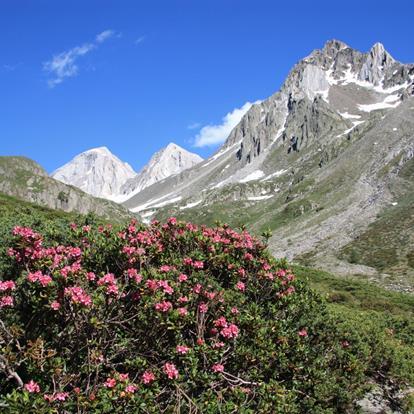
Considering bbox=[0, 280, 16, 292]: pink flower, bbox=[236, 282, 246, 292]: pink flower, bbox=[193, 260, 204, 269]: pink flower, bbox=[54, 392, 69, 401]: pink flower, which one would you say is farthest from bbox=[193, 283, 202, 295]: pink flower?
bbox=[0, 280, 16, 292]: pink flower

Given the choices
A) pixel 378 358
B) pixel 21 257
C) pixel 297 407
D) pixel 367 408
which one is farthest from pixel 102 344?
pixel 378 358

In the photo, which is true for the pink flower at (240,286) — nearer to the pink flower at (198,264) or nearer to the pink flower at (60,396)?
the pink flower at (198,264)

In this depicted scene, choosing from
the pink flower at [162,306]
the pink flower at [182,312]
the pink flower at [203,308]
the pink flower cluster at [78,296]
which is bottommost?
the pink flower at [203,308]

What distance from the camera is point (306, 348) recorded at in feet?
34.4

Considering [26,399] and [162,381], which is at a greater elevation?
[26,399]

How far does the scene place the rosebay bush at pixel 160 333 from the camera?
25.2 feet

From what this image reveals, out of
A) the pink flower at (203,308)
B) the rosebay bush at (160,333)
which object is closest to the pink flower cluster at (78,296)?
the rosebay bush at (160,333)

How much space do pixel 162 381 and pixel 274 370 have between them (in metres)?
2.73

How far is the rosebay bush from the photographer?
25.2 ft

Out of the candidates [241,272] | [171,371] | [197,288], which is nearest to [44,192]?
[241,272]

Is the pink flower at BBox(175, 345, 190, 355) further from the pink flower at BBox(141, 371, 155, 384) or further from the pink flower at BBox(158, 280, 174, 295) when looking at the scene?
the pink flower at BBox(158, 280, 174, 295)

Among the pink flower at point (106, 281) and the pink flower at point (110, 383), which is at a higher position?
the pink flower at point (106, 281)

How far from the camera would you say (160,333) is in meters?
8.82

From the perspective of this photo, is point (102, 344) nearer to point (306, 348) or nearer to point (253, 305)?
point (253, 305)
